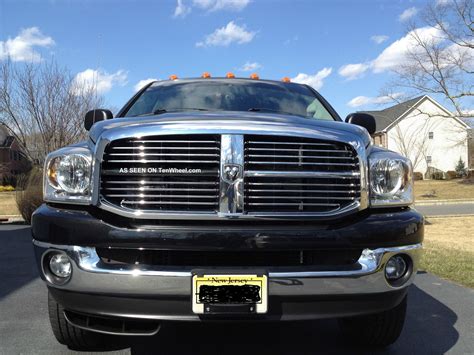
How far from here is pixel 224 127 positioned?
8.46ft

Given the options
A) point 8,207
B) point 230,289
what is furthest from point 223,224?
point 8,207

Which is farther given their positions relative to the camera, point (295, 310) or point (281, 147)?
point (281, 147)

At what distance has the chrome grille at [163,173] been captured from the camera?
255cm

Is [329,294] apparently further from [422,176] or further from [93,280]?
[422,176]

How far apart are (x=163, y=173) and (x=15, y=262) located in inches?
204

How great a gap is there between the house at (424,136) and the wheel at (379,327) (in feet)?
131

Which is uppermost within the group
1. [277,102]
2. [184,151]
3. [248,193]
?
[277,102]

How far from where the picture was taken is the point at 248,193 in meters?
2.57

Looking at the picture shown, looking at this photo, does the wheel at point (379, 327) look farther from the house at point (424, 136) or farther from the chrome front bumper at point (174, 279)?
the house at point (424, 136)

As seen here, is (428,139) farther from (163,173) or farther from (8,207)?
(163,173)

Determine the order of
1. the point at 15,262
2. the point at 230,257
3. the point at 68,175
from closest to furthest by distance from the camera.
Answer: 1. the point at 230,257
2. the point at 68,175
3. the point at 15,262

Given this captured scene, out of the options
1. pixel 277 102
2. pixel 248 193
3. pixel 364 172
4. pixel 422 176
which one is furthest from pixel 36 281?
pixel 422 176

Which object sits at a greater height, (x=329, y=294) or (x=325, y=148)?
(x=325, y=148)

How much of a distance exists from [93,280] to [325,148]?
55.5 inches
